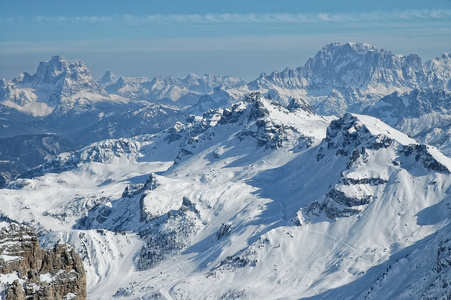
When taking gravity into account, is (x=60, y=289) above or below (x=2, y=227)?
below

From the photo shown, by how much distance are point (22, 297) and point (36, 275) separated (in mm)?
4502

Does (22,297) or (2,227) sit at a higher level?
(2,227)

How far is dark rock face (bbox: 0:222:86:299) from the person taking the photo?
3356 inches

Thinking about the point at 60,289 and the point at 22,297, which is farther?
the point at 60,289

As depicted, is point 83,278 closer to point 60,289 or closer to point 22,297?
point 60,289

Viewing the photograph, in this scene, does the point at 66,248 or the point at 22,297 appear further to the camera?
the point at 66,248

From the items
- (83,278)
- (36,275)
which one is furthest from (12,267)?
(83,278)

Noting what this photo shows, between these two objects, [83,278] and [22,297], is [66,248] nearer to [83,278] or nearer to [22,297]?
[83,278]

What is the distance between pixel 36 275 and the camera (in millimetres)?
87438

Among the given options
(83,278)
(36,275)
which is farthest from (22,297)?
(83,278)

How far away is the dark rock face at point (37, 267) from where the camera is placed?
85250 millimetres

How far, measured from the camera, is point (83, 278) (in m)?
92.6

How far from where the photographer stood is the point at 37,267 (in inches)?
3548

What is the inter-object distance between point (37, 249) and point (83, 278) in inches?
293
